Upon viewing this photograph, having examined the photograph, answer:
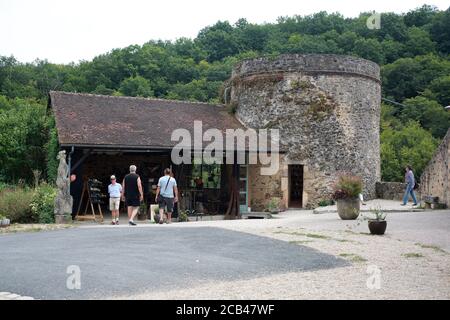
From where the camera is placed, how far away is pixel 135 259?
7.96m

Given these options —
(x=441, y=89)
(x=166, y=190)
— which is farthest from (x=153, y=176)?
(x=441, y=89)

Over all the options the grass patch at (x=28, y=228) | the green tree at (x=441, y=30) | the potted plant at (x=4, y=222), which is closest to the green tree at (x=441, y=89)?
the green tree at (x=441, y=30)

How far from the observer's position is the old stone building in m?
20.2

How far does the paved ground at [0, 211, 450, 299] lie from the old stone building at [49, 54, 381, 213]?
8188 millimetres

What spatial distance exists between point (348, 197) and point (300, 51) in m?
22.0

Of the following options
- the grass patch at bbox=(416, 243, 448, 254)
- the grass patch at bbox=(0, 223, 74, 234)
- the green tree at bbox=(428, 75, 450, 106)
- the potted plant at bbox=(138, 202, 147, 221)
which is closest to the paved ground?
the grass patch at bbox=(416, 243, 448, 254)

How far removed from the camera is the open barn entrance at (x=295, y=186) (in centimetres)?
2216

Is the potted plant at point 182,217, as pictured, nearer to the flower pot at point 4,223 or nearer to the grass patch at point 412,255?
the flower pot at point 4,223

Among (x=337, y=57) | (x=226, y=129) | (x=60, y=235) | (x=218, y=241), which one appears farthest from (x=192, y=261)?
(x=337, y=57)

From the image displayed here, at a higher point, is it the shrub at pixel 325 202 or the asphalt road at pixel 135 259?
the shrub at pixel 325 202

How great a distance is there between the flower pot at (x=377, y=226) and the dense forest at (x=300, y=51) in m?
24.1

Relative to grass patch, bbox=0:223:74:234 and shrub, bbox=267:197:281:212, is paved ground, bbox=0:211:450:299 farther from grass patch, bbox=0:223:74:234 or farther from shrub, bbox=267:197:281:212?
shrub, bbox=267:197:281:212
